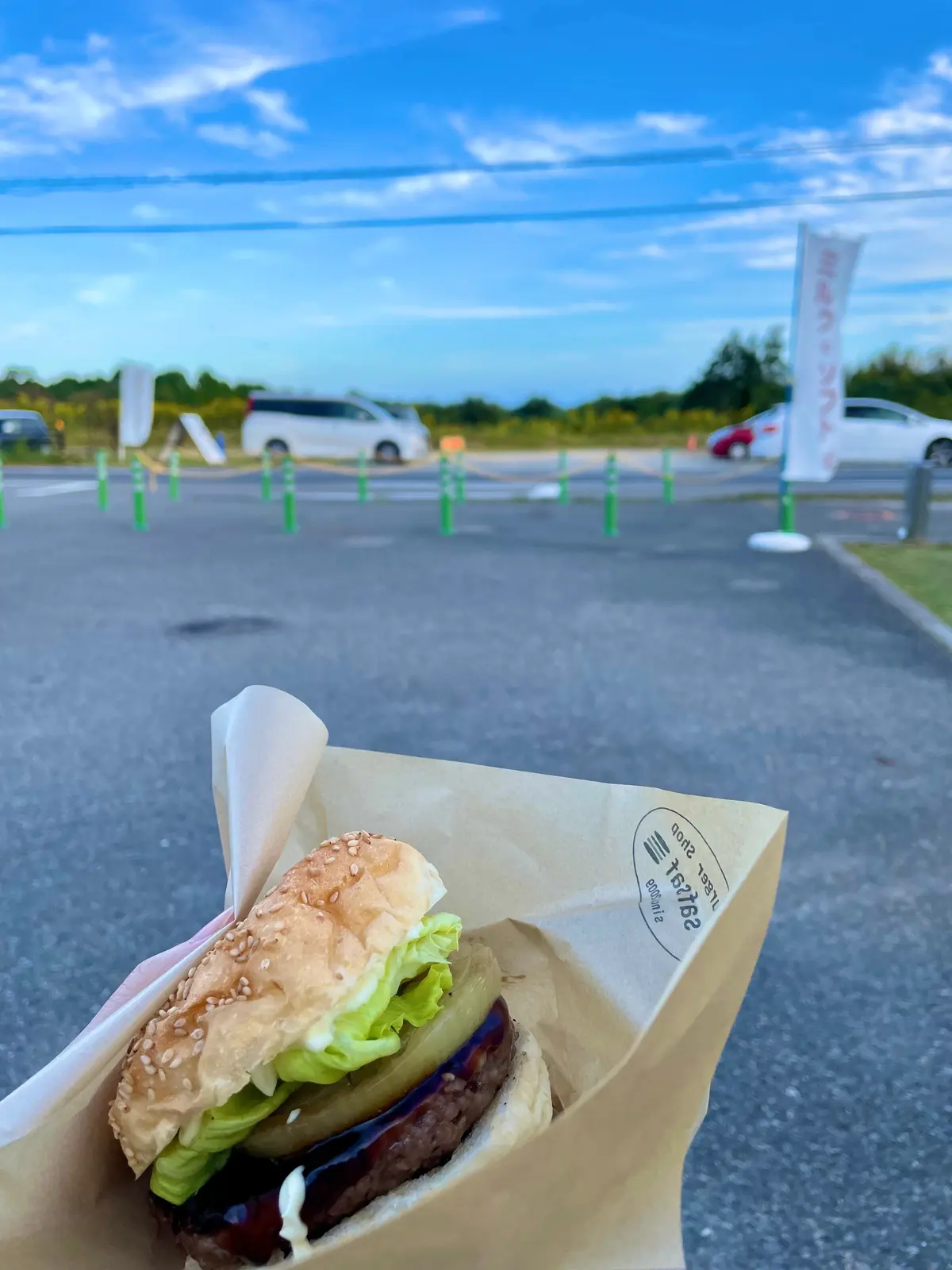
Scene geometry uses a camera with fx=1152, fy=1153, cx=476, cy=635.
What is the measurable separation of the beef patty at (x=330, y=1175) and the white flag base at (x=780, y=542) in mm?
11529

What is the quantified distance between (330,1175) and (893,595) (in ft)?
28.0

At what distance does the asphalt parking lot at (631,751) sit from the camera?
2.34 metres

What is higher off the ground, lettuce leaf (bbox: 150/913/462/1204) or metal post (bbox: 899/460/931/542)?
metal post (bbox: 899/460/931/542)

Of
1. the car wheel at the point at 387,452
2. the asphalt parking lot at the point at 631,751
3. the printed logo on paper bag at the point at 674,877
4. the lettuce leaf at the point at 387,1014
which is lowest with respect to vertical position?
the asphalt parking lot at the point at 631,751

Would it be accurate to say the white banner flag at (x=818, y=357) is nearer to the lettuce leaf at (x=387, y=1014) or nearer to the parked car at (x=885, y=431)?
the lettuce leaf at (x=387, y=1014)

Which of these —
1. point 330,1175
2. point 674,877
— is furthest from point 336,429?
point 330,1175

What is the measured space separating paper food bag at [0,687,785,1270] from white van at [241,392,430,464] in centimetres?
3199

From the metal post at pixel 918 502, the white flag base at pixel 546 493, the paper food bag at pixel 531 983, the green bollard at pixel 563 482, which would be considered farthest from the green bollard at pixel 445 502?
the paper food bag at pixel 531 983

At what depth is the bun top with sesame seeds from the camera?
1251mm

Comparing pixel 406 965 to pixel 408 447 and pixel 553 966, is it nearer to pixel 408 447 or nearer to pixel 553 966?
pixel 553 966

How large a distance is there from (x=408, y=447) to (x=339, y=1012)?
3249 cm

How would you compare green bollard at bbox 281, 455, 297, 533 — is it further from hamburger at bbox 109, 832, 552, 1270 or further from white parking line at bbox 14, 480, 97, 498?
hamburger at bbox 109, 832, 552, 1270

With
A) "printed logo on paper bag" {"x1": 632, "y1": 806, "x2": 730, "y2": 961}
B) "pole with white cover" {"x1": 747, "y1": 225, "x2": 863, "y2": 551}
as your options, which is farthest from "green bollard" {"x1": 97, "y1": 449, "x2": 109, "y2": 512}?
"printed logo on paper bag" {"x1": 632, "y1": 806, "x2": 730, "y2": 961}

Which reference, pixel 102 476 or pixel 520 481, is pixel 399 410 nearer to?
pixel 520 481
